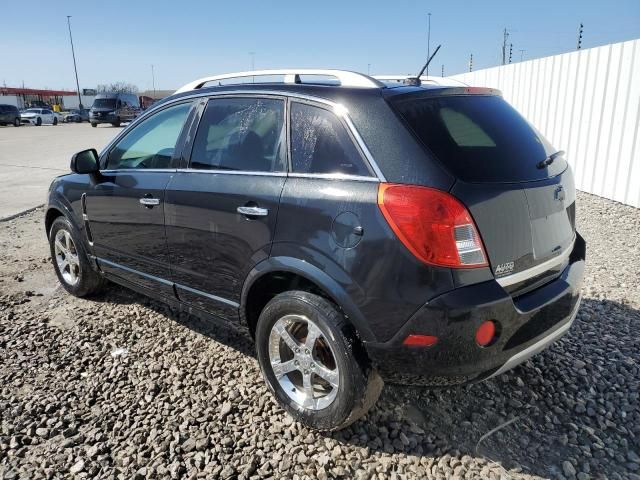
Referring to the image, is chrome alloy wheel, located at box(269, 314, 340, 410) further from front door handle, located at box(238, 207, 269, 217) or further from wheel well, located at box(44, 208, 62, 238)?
wheel well, located at box(44, 208, 62, 238)

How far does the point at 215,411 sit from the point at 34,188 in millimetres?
9572

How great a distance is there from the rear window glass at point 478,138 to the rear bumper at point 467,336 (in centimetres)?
55

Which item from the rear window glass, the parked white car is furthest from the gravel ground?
the parked white car

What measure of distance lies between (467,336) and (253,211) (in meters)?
1.26

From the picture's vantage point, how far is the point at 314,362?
2580mm

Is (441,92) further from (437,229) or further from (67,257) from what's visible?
(67,257)

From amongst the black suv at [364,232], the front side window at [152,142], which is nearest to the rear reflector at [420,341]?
the black suv at [364,232]

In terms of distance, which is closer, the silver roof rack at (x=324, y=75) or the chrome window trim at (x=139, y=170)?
the silver roof rack at (x=324, y=75)

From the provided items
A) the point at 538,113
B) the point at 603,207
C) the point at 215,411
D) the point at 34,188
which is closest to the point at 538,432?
the point at 215,411

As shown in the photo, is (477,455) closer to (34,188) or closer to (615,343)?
(615,343)

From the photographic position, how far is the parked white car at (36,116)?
40031 millimetres

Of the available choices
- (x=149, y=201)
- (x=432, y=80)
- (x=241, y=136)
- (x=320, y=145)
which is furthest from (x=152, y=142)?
(x=432, y=80)

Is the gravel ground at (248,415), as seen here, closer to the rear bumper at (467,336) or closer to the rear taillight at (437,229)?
the rear bumper at (467,336)

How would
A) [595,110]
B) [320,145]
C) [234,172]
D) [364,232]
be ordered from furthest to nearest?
[595,110] → [234,172] → [320,145] → [364,232]
